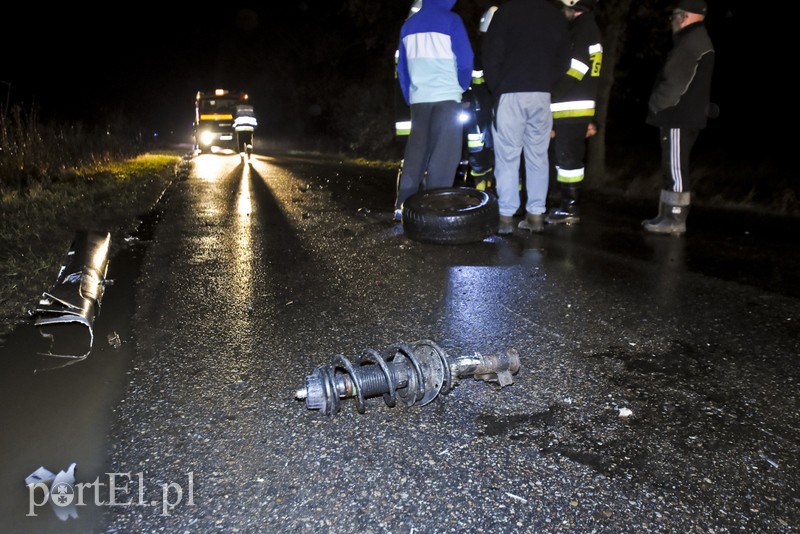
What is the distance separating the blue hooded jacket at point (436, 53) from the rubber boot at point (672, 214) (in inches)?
87.8

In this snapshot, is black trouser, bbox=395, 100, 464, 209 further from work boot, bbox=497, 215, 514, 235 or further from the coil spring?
the coil spring

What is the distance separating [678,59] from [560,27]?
1.11m

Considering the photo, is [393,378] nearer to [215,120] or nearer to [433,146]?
[433,146]

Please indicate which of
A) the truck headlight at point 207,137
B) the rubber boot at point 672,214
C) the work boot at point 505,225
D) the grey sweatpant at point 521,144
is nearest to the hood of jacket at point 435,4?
the grey sweatpant at point 521,144

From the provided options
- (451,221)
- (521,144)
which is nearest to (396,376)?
(451,221)

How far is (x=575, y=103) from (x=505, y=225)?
154 cm

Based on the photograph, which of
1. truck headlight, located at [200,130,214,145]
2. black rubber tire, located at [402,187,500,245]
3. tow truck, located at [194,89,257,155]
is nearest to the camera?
black rubber tire, located at [402,187,500,245]

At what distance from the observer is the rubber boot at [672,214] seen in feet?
18.5

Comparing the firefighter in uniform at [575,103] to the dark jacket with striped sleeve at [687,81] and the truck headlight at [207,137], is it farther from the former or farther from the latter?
the truck headlight at [207,137]

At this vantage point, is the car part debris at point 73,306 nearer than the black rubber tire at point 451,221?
Yes

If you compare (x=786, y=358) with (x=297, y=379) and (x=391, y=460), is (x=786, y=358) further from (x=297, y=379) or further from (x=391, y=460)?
(x=297, y=379)

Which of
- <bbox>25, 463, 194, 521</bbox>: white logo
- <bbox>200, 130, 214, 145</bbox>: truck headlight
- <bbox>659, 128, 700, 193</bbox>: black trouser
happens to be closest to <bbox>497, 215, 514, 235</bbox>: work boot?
<bbox>659, 128, 700, 193</bbox>: black trouser

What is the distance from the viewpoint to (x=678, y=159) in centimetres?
560

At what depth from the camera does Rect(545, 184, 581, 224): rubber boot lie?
622 centimetres
